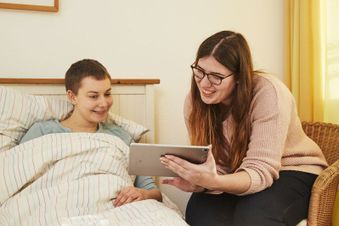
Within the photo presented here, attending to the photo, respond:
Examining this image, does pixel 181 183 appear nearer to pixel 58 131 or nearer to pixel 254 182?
pixel 254 182

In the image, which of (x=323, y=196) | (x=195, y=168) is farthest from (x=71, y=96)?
(x=323, y=196)

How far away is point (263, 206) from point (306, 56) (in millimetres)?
979

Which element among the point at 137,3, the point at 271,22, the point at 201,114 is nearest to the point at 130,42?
the point at 137,3

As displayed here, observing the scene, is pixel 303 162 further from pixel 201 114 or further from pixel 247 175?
pixel 201 114

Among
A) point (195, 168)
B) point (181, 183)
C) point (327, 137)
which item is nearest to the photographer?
point (195, 168)

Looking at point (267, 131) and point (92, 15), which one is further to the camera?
point (92, 15)

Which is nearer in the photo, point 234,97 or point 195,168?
point 195,168

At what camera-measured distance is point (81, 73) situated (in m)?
1.42

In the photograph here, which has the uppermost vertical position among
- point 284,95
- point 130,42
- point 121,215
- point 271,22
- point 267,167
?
point 271,22

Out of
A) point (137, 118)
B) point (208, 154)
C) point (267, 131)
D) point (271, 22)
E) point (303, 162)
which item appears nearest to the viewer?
point (208, 154)

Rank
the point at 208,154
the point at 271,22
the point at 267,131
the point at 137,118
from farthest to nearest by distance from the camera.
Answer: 1. the point at 271,22
2. the point at 137,118
3. the point at 267,131
4. the point at 208,154

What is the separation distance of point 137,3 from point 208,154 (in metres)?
1.03

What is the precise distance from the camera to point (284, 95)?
1143 mm

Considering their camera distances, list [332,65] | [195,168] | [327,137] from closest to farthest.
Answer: [195,168] < [327,137] < [332,65]
